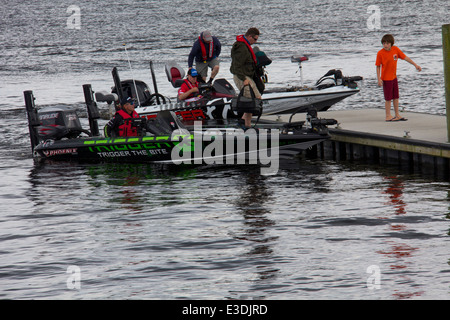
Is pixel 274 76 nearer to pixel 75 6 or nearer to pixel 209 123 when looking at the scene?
pixel 209 123

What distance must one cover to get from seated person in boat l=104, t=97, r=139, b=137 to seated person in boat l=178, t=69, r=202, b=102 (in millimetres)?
1846

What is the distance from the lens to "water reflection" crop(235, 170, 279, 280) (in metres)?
8.28

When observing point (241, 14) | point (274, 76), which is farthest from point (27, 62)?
point (241, 14)

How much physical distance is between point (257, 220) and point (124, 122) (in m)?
4.79

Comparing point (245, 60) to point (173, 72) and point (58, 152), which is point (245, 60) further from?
point (58, 152)

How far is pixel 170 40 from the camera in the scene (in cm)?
5775

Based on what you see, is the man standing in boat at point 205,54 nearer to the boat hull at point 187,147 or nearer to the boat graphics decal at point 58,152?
the boat hull at point 187,147

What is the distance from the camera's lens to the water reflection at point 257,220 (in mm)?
8280

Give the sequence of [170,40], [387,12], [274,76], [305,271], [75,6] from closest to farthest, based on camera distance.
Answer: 1. [305,271]
2. [274,76]
3. [170,40]
4. [387,12]
5. [75,6]

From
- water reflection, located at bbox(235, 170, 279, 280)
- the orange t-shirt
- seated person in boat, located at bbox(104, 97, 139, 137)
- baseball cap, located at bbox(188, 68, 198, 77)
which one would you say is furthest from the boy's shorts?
seated person in boat, located at bbox(104, 97, 139, 137)

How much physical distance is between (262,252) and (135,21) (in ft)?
231

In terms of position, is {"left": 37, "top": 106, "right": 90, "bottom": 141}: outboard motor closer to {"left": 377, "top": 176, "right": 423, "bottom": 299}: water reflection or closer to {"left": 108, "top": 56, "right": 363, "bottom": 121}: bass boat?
{"left": 108, "top": 56, "right": 363, "bottom": 121}: bass boat
